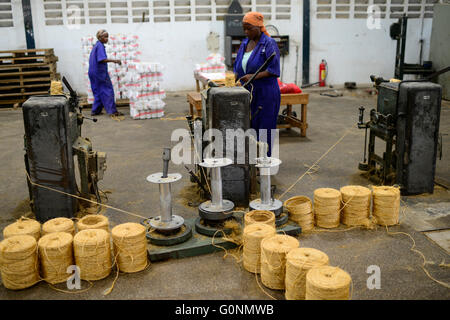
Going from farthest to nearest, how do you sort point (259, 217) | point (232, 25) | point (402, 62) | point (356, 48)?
point (356, 48) < point (232, 25) < point (402, 62) < point (259, 217)

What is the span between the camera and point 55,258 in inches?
150

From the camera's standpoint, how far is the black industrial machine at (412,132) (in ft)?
17.7

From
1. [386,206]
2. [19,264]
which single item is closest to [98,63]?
[19,264]

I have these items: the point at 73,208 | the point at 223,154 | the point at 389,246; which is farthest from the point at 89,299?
the point at 389,246

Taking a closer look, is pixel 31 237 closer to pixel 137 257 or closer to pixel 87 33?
pixel 137 257

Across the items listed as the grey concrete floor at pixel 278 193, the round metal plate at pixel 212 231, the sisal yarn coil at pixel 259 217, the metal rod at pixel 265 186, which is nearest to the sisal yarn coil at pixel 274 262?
the grey concrete floor at pixel 278 193

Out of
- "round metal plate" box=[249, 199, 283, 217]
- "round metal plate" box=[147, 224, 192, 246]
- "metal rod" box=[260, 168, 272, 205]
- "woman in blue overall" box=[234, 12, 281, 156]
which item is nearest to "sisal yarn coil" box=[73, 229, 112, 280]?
"round metal plate" box=[147, 224, 192, 246]

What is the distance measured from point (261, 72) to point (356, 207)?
6.93 ft

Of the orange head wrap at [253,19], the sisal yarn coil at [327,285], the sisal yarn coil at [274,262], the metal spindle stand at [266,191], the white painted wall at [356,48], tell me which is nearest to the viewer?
the sisal yarn coil at [327,285]

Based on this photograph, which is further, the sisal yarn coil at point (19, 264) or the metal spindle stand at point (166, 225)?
the metal spindle stand at point (166, 225)

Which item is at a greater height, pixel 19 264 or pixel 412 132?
pixel 412 132

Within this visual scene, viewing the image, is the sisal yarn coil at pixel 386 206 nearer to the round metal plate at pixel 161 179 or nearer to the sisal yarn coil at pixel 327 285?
the sisal yarn coil at pixel 327 285

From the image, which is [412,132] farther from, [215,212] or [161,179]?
[161,179]

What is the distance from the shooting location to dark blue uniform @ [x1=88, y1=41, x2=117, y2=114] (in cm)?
1066
